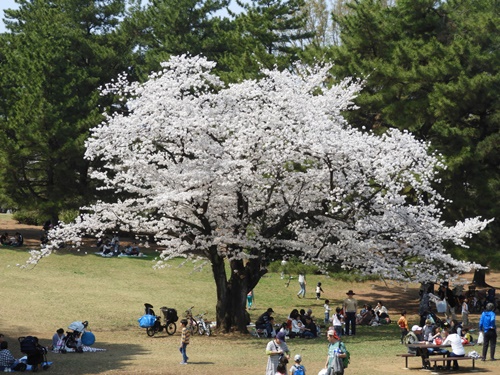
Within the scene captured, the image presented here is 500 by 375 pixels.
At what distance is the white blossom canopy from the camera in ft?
82.3

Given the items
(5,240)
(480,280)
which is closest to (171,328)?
(480,280)

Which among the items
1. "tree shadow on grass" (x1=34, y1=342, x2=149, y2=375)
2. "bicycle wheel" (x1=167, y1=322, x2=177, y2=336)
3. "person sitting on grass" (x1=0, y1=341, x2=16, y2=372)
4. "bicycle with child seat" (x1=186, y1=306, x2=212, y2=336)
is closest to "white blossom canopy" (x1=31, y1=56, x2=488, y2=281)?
"bicycle with child seat" (x1=186, y1=306, x2=212, y2=336)

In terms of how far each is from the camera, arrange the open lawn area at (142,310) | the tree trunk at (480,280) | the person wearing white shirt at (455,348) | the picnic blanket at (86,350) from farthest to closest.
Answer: the tree trunk at (480,280) → the picnic blanket at (86,350) → the open lawn area at (142,310) → the person wearing white shirt at (455,348)

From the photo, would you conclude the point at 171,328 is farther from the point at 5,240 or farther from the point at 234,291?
the point at 5,240

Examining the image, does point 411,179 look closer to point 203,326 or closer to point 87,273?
point 203,326

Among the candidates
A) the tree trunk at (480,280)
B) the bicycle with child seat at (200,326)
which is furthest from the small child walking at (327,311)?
the tree trunk at (480,280)

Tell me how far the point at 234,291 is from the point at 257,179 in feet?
13.4

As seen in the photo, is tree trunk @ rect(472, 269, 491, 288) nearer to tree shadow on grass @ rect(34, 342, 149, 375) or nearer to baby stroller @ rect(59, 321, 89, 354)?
tree shadow on grass @ rect(34, 342, 149, 375)

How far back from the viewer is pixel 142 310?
104 ft

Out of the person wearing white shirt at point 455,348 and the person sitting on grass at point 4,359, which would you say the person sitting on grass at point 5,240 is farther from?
the person wearing white shirt at point 455,348

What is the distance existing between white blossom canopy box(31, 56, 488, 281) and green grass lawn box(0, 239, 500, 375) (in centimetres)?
299

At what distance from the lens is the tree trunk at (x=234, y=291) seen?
26875 mm

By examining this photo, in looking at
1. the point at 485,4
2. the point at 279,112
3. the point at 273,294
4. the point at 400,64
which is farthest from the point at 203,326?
the point at 485,4

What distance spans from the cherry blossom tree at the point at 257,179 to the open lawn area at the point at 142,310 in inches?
80.6
